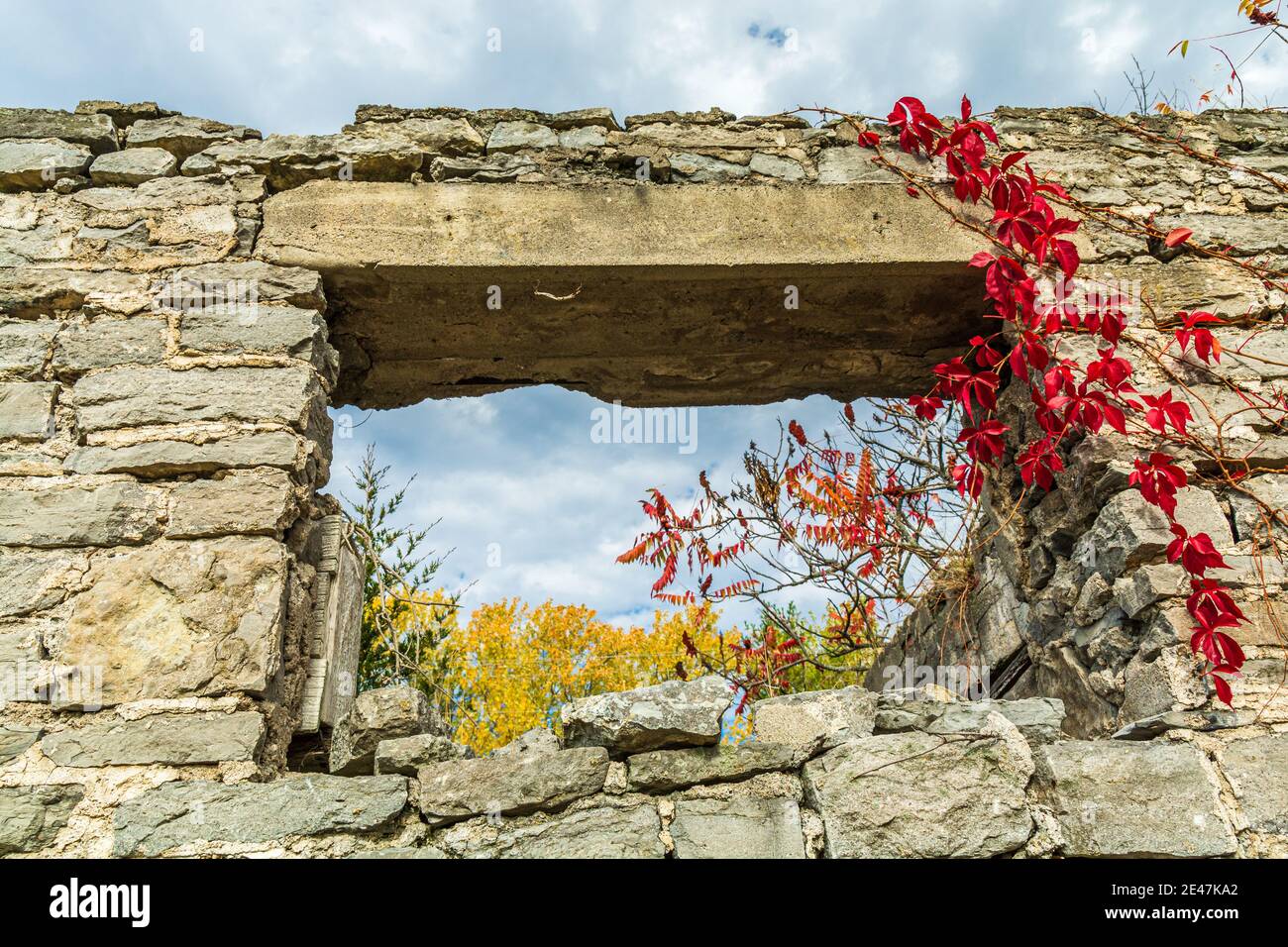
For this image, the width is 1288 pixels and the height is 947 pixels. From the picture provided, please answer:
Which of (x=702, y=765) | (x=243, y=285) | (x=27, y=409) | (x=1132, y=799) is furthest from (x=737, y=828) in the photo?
(x=27, y=409)

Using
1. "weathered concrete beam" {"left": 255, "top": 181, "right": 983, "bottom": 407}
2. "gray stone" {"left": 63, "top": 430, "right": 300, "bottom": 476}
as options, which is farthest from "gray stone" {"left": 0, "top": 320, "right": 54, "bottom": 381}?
"weathered concrete beam" {"left": 255, "top": 181, "right": 983, "bottom": 407}

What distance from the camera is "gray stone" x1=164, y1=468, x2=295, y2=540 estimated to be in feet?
7.54

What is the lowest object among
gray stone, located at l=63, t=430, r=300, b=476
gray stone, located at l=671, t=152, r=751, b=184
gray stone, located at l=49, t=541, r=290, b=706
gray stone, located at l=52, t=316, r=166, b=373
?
gray stone, located at l=49, t=541, r=290, b=706

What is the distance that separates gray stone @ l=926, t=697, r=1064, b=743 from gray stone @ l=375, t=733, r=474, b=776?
3.61ft

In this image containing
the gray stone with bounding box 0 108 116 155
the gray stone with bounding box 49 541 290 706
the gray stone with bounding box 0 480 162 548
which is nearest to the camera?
the gray stone with bounding box 49 541 290 706

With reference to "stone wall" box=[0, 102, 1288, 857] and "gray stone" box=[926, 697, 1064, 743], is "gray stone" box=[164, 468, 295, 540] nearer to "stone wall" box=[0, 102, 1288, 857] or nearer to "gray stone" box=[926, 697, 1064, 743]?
"stone wall" box=[0, 102, 1288, 857]

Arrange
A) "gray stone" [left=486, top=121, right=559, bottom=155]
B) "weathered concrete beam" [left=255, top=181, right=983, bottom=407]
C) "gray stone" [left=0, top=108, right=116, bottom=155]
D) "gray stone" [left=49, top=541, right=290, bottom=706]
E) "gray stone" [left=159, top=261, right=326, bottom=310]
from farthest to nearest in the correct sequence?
"gray stone" [left=486, top=121, right=559, bottom=155] → "gray stone" [left=0, top=108, right=116, bottom=155] → "weathered concrete beam" [left=255, top=181, right=983, bottom=407] → "gray stone" [left=159, top=261, right=326, bottom=310] → "gray stone" [left=49, top=541, right=290, bottom=706]

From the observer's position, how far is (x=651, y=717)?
6.81 ft

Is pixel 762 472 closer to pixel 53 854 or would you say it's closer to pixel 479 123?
pixel 479 123

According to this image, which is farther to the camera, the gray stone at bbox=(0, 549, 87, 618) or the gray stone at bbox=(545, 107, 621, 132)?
the gray stone at bbox=(545, 107, 621, 132)

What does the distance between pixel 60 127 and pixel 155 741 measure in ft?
6.37

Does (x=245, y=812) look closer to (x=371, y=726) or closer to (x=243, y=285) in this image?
(x=371, y=726)

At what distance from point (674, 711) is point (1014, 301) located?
1511mm

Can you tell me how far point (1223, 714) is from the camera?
2.08 metres
